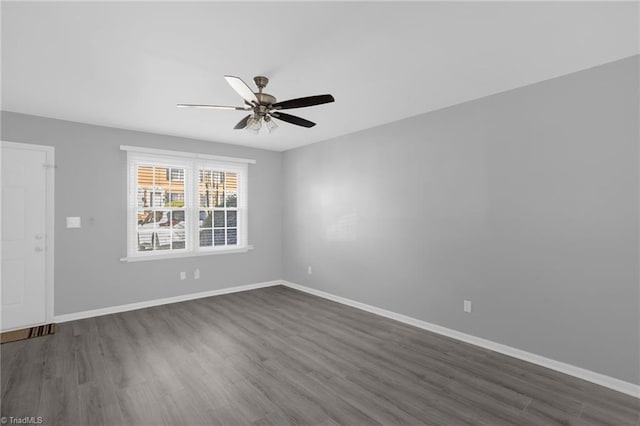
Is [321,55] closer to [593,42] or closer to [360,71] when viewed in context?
[360,71]

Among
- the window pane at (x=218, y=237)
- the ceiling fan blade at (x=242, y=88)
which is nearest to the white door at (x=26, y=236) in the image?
the window pane at (x=218, y=237)

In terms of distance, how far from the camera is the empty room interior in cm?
217

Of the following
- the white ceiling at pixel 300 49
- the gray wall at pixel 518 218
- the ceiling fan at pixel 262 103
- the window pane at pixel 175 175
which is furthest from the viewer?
the window pane at pixel 175 175

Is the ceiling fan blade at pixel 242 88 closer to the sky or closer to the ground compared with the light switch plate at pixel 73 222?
closer to the sky

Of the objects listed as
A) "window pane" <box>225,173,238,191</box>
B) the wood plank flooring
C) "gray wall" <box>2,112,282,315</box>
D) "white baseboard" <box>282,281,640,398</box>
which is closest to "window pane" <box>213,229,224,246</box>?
"gray wall" <box>2,112,282,315</box>

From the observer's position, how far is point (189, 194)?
519 cm

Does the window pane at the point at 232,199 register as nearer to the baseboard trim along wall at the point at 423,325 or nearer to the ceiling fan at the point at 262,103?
the baseboard trim along wall at the point at 423,325

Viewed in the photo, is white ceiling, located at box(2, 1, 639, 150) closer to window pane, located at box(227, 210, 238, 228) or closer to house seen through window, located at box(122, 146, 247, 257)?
house seen through window, located at box(122, 146, 247, 257)

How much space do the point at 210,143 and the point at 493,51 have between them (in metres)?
4.42

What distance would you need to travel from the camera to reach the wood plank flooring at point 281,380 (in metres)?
2.18

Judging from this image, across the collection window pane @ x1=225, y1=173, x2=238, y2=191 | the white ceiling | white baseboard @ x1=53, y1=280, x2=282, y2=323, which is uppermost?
the white ceiling

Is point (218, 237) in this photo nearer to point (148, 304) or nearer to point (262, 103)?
point (148, 304)

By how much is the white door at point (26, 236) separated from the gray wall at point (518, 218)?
4.14 m

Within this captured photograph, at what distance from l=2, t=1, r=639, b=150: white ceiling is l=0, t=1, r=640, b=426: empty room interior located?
0.07 feet
